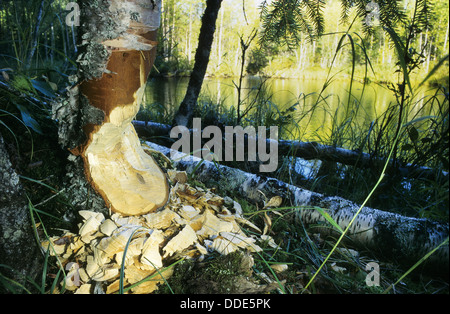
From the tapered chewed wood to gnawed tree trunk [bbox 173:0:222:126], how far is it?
1.29 meters

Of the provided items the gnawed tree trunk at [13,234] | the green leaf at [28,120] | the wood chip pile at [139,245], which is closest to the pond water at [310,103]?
the wood chip pile at [139,245]

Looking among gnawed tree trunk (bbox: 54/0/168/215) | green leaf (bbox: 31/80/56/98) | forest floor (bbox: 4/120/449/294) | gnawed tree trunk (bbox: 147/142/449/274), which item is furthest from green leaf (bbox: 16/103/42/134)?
gnawed tree trunk (bbox: 147/142/449/274)

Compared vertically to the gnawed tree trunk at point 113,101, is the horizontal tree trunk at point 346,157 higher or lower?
lower

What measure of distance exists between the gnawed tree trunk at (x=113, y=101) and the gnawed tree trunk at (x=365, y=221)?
54 cm

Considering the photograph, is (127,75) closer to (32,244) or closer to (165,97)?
(32,244)

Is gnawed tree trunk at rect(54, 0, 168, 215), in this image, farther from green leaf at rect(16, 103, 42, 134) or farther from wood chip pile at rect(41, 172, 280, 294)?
green leaf at rect(16, 103, 42, 134)

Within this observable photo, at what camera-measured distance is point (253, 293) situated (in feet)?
2.77

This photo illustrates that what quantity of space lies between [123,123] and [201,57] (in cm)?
144

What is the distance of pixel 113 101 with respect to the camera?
0.98 m

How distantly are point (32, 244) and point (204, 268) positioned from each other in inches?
20.8

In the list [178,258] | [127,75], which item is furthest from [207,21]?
[178,258]

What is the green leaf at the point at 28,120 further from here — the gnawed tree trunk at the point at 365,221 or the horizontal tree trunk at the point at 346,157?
the horizontal tree trunk at the point at 346,157

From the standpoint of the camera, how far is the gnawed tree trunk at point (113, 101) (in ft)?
3.04
